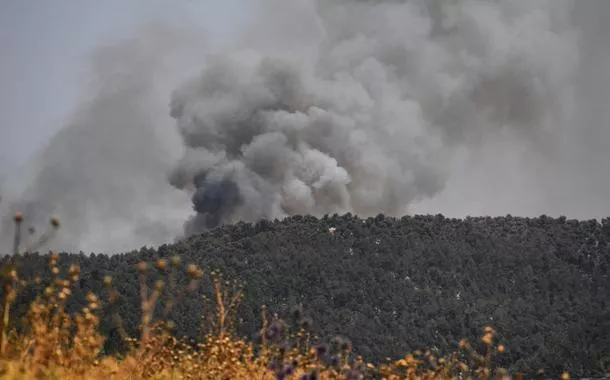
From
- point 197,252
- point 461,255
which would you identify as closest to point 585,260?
point 461,255

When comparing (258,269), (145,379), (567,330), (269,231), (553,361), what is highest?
(269,231)

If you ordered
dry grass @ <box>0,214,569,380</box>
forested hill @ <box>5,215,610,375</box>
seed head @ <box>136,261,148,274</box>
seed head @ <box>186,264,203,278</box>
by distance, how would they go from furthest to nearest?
forested hill @ <box>5,215,610,375</box> → dry grass @ <box>0,214,569,380</box> → seed head @ <box>186,264,203,278</box> → seed head @ <box>136,261,148,274</box>

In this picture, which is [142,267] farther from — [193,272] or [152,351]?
[152,351]

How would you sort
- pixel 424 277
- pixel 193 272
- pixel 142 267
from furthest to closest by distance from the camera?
pixel 424 277 < pixel 193 272 < pixel 142 267

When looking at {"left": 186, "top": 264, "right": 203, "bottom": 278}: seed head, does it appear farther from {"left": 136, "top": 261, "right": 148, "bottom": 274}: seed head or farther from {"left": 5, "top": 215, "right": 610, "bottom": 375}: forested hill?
{"left": 5, "top": 215, "right": 610, "bottom": 375}: forested hill

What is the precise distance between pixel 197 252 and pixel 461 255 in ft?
162

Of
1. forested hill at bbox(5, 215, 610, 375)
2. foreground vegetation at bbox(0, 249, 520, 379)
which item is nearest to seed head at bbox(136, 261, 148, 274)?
foreground vegetation at bbox(0, 249, 520, 379)

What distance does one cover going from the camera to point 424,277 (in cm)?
14338

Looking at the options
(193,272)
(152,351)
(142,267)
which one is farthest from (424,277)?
(142,267)

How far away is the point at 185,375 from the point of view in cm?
735

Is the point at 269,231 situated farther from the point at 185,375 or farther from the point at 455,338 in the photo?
the point at 185,375

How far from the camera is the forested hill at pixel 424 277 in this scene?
330 ft

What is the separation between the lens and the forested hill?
100688 millimetres

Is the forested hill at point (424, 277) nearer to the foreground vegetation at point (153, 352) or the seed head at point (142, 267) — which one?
the foreground vegetation at point (153, 352)
